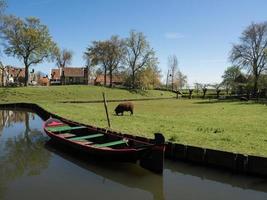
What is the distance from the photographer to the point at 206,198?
874cm

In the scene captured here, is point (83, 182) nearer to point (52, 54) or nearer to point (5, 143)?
point (5, 143)

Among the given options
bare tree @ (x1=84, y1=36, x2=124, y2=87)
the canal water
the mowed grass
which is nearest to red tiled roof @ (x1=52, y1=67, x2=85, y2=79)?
bare tree @ (x1=84, y1=36, x2=124, y2=87)

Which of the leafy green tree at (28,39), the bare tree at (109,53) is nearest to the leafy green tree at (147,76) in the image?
the bare tree at (109,53)

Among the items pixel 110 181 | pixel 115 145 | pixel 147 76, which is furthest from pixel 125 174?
pixel 147 76

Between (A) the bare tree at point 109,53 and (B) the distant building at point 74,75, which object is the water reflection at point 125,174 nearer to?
(A) the bare tree at point 109,53

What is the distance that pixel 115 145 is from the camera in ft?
39.9

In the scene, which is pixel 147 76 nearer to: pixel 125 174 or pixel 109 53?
pixel 109 53

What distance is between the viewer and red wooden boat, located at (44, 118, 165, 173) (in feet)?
34.0

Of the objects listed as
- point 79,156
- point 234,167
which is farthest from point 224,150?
point 79,156

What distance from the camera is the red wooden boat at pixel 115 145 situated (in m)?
10.4

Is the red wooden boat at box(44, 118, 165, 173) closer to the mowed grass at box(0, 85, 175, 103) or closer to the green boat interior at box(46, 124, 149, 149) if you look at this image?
the green boat interior at box(46, 124, 149, 149)

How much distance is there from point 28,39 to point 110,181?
54.8m

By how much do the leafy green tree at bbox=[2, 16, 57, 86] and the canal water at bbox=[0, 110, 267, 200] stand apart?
5037cm

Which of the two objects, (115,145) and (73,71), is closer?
(115,145)
